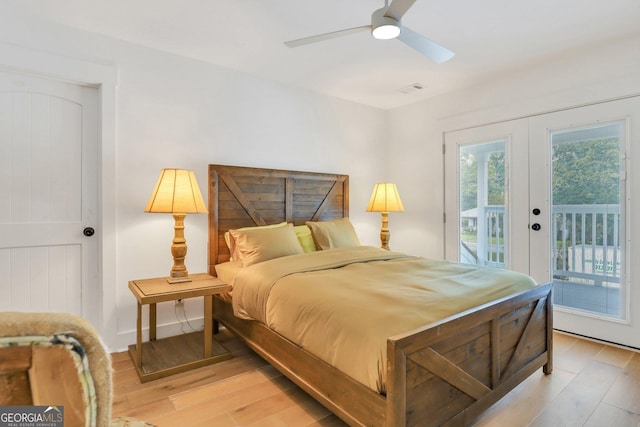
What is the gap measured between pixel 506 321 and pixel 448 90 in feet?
9.22

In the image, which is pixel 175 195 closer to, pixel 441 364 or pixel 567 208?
pixel 441 364

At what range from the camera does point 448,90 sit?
3.79m

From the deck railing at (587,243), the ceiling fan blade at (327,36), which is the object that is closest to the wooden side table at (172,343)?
the ceiling fan blade at (327,36)

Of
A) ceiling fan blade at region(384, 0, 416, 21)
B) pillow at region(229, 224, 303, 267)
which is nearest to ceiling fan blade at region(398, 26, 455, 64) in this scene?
ceiling fan blade at region(384, 0, 416, 21)

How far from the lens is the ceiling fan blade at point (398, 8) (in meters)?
1.77

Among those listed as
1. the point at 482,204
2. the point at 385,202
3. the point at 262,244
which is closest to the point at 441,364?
the point at 262,244

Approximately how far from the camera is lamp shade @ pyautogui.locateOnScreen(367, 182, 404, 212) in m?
3.79

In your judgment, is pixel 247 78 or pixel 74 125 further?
pixel 247 78

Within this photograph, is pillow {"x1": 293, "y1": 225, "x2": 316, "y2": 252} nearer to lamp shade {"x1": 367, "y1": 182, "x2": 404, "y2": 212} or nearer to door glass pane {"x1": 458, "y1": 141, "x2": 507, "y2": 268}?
lamp shade {"x1": 367, "y1": 182, "x2": 404, "y2": 212}

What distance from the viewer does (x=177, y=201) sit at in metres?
2.43

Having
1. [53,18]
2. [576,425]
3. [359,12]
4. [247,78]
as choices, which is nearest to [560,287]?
[576,425]

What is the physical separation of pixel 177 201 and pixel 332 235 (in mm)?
1480

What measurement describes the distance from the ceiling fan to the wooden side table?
1.79m

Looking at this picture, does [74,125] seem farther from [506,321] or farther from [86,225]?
[506,321]
